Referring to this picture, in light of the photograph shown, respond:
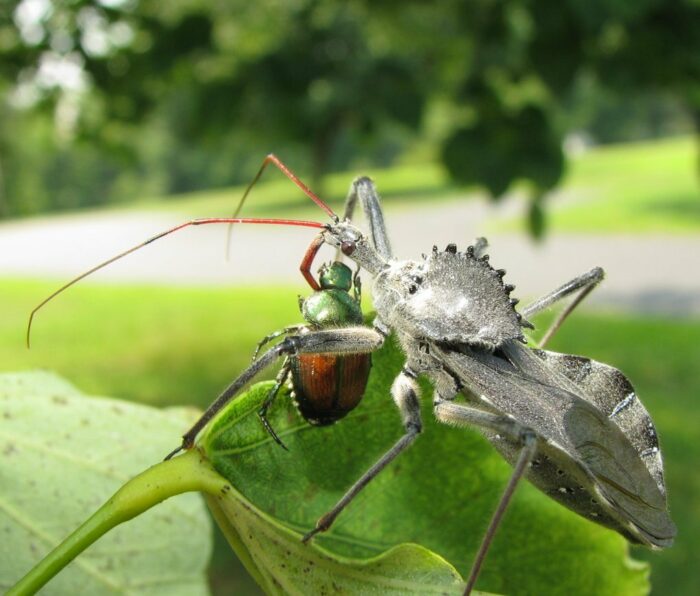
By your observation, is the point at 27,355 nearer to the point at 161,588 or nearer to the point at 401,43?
the point at 401,43

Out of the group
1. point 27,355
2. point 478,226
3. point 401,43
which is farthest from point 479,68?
point 478,226

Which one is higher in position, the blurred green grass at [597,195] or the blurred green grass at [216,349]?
the blurred green grass at [216,349]

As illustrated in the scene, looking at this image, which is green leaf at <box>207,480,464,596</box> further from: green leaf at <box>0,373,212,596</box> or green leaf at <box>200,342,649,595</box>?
green leaf at <box>0,373,212,596</box>

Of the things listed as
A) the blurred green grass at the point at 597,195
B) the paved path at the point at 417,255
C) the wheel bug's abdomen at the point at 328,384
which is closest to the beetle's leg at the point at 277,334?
the wheel bug's abdomen at the point at 328,384

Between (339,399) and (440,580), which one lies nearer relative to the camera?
(440,580)

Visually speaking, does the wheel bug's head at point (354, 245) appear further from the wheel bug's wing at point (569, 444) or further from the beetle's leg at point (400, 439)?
the beetle's leg at point (400, 439)

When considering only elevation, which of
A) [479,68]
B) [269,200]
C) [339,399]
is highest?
[479,68]

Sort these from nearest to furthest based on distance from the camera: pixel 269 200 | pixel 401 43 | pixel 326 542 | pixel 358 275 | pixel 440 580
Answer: pixel 440 580 → pixel 326 542 → pixel 358 275 → pixel 401 43 → pixel 269 200
